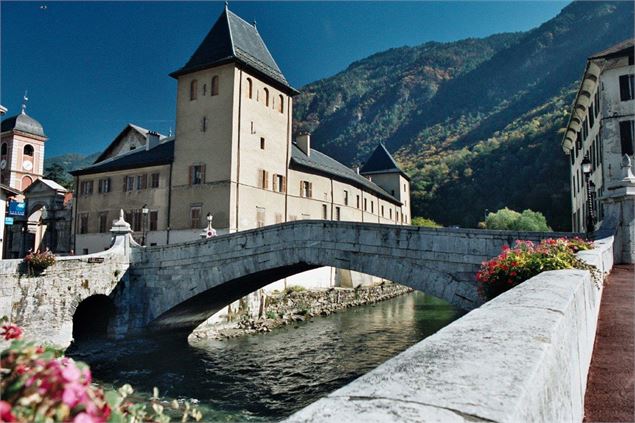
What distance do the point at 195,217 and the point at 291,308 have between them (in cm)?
823

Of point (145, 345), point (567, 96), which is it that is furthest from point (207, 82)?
point (567, 96)

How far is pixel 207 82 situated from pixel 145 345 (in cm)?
1705

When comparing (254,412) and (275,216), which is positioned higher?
(275,216)

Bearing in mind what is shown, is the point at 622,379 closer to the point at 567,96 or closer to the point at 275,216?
the point at 275,216

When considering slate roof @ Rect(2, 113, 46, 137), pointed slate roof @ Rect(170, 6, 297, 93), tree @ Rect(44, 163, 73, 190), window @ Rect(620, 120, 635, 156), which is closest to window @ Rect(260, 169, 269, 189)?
pointed slate roof @ Rect(170, 6, 297, 93)

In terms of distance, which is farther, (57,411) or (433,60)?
(433,60)

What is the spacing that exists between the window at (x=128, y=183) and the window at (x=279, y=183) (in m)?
9.91

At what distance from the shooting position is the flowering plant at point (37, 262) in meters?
16.5

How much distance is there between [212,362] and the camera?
16.9 metres

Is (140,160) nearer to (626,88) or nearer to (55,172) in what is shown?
(626,88)

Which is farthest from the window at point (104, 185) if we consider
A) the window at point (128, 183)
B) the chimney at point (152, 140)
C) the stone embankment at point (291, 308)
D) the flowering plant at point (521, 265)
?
the flowering plant at point (521, 265)

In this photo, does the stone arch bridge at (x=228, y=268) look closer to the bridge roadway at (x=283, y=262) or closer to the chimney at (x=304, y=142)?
the bridge roadway at (x=283, y=262)

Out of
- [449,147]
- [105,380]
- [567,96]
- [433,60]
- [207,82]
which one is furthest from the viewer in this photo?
[433,60]

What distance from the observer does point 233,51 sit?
1118 inches
